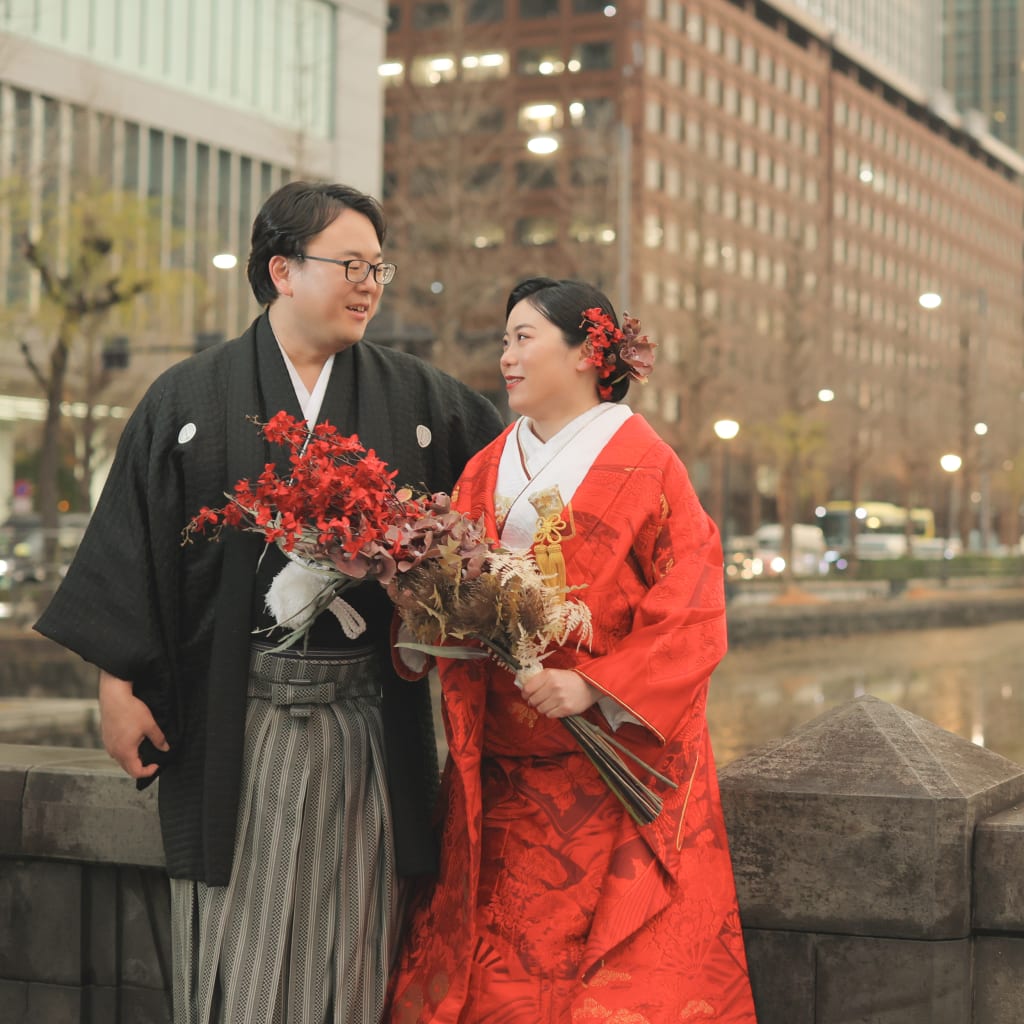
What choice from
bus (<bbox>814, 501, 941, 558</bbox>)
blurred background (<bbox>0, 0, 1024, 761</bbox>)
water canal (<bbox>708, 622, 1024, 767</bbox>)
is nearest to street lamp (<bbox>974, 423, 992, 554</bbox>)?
blurred background (<bbox>0, 0, 1024, 761</bbox>)

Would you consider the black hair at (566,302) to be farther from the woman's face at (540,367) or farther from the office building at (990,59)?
the office building at (990,59)

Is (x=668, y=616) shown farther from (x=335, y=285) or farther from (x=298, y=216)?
(x=298, y=216)

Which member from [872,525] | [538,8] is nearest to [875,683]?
[872,525]

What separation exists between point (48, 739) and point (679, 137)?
2307 inches

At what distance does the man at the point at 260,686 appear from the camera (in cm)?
285

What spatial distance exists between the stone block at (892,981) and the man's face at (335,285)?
5.17 feet

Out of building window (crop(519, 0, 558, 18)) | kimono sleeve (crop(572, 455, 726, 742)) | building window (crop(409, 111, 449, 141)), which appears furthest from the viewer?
building window (crop(519, 0, 558, 18))

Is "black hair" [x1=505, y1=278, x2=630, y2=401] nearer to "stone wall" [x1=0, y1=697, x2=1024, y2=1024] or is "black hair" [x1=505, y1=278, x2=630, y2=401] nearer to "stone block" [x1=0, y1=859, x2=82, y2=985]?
"stone wall" [x1=0, y1=697, x2=1024, y2=1024]

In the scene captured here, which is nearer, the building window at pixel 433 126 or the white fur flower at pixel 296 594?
the white fur flower at pixel 296 594

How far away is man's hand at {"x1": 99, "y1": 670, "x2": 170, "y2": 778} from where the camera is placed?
288 cm

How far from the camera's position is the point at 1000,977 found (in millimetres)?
2859

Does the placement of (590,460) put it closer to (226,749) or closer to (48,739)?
(226,749)

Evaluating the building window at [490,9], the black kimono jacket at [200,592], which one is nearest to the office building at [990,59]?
the building window at [490,9]

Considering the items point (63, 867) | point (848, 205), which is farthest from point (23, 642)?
point (848, 205)
